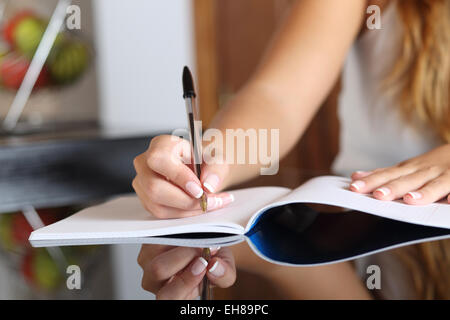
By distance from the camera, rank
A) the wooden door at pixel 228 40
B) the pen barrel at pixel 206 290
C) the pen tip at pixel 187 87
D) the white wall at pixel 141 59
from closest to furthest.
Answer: the pen barrel at pixel 206 290 < the pen tip at pixel 187 87 < the white wall at pixel 141 59 < the wooden door at pixel 228 40

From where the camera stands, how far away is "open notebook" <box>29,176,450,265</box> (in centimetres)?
55

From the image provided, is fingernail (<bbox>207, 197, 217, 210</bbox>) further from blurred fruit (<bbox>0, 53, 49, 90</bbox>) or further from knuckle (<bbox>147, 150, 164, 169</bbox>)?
blurred fruit (<bbox>0, 53, 49, 90</bbox>)

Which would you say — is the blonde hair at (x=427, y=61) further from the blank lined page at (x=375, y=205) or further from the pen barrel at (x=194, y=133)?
the pen barrel at (x=194, y=133)

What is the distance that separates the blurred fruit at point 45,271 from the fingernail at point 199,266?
124mm

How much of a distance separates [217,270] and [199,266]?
2 cm

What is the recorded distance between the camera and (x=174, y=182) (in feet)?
2.11

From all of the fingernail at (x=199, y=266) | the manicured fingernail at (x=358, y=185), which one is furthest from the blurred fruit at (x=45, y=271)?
the manicured fingernail at (x=358, y=185)

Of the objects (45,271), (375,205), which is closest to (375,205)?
(375,205)

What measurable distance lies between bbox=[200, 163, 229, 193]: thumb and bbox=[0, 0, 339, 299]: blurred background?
123 mm

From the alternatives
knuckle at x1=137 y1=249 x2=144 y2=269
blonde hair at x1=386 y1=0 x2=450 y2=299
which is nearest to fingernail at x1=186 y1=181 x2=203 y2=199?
knuckle at x1=137 y1=249 x2=144 y2=269

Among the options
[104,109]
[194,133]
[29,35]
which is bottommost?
[104,109]

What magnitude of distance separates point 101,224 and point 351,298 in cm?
34

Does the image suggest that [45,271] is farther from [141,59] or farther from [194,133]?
[141,59]

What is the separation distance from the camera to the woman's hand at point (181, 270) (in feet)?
1.40
